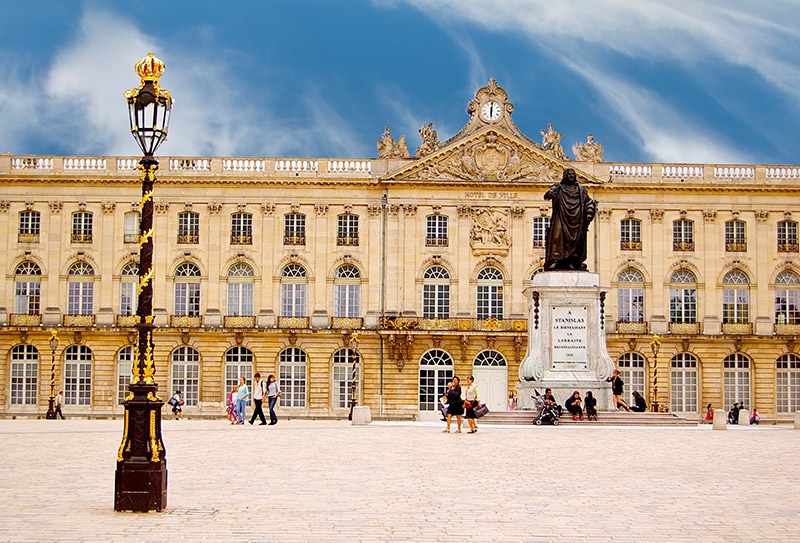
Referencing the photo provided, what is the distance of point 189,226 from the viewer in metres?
51.5

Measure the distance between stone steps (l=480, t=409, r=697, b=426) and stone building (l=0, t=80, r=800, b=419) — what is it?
2007 cm

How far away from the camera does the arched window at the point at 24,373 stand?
50.9 m

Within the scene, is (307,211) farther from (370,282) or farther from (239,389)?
(239,389)

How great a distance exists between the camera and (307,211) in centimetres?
5162

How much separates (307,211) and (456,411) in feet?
88.6

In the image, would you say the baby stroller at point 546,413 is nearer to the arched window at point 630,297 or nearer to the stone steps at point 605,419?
the stone steps at point 605,419

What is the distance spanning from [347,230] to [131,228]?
9.79m

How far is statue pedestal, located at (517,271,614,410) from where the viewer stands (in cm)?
2892

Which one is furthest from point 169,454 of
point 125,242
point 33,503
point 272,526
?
point 125,242

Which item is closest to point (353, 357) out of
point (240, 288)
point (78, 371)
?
point (240, 288)

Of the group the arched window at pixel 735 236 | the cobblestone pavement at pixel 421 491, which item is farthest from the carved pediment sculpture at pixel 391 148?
the cobblestone pavement at pixel 421 491

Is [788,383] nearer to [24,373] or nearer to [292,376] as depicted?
[292,376]

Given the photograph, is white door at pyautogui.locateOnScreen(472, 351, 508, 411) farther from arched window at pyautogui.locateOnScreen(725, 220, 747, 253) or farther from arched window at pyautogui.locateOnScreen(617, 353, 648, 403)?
arched window at pyautogui.locateOnScreen(725, 220, 747, 253)

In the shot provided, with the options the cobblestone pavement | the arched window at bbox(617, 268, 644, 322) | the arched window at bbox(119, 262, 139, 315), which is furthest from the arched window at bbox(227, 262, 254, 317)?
the cobblestone pavement
